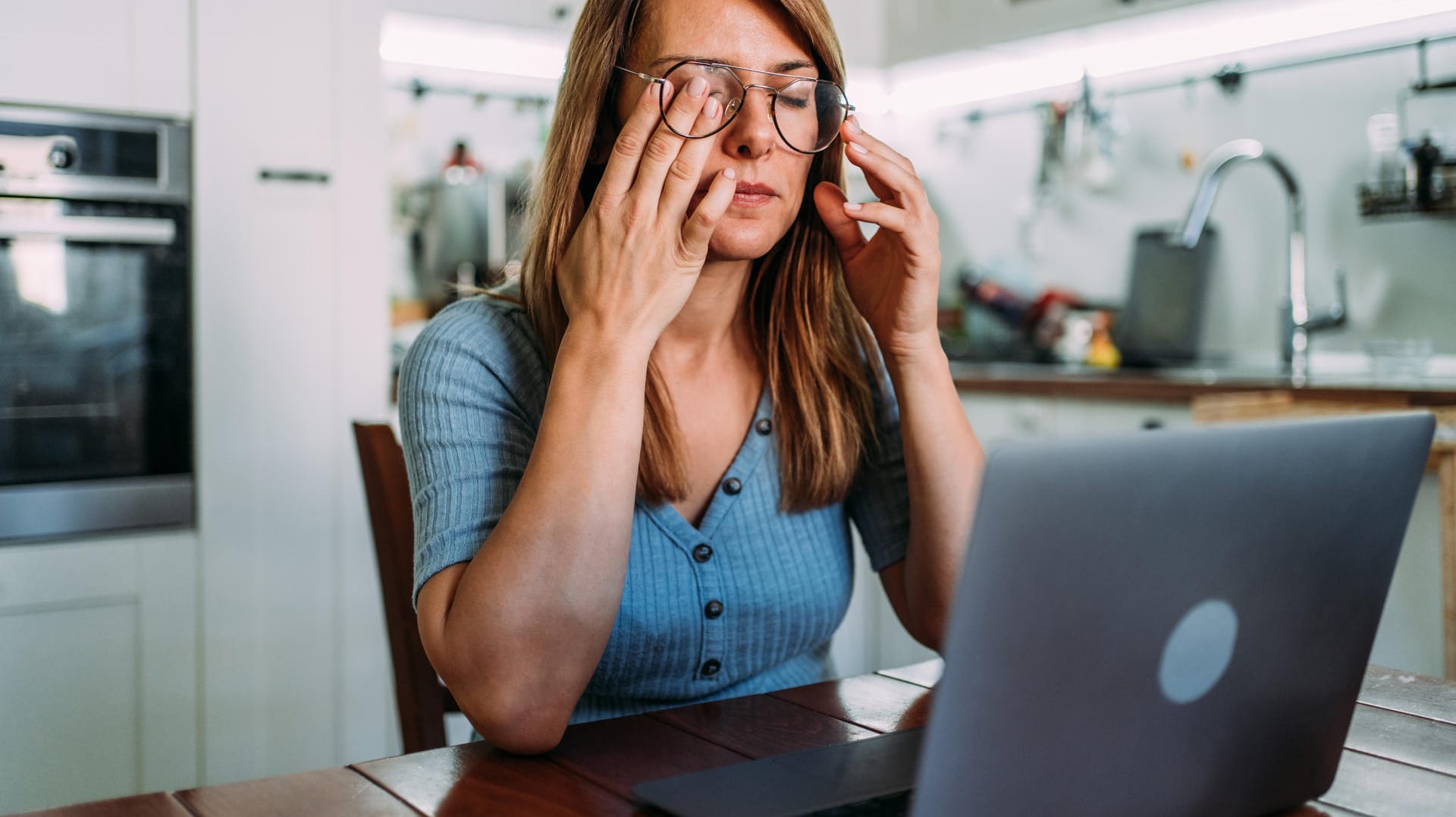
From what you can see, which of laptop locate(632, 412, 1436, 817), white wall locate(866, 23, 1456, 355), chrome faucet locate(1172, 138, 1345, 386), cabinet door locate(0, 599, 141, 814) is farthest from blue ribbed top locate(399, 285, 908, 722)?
white wall locate(866, 23, 1456, 355)

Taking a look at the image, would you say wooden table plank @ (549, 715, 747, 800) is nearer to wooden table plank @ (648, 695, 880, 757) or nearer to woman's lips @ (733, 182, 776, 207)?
wooden table plank @ (648, 695, 880, 757)

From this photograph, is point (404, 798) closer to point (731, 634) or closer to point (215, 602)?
point (731, 634)

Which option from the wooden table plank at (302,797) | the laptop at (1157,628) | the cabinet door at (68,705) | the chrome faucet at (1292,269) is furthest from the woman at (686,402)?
the chrome faucet at (1292,269)

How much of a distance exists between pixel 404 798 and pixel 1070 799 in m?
0.35

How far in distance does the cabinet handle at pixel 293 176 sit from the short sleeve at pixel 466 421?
1151 millimetres

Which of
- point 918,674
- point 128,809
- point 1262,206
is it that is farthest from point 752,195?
point 1262,206

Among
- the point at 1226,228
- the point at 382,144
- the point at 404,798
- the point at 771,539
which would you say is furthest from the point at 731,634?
the point at 1226,228

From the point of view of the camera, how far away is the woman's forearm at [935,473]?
1.09 m

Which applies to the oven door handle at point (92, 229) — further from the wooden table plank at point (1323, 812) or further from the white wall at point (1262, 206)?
the white wall at point (1262, 206)

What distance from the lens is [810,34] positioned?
112 centimetres

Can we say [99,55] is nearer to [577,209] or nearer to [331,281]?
[331,281]

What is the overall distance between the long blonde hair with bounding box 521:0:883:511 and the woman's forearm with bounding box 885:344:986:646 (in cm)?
9

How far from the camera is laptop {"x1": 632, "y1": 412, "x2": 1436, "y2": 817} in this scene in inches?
18.9

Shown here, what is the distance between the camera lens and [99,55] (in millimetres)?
1955
